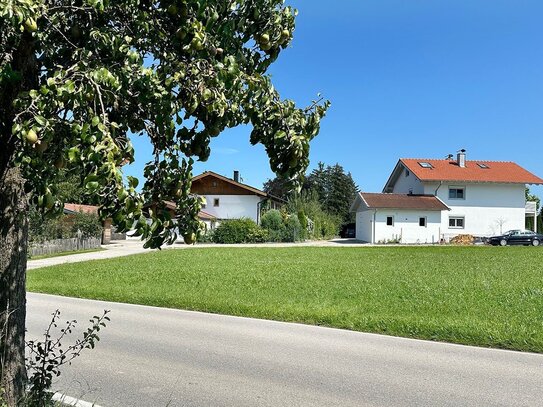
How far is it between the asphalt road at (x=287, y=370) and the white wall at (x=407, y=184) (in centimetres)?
4076

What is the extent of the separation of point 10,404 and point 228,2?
8.64ft

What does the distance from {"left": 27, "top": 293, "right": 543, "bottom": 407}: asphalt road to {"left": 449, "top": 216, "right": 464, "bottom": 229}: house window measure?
3989 centimetres

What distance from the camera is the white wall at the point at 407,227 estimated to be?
4244cm

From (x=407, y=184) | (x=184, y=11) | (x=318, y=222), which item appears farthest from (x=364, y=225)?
(x=184, y=11)

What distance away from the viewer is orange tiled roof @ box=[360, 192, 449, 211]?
1666 inches

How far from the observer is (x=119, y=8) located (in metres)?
2.43

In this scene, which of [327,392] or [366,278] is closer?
[327,392]

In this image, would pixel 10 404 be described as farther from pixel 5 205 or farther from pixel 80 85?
pixel 80 85

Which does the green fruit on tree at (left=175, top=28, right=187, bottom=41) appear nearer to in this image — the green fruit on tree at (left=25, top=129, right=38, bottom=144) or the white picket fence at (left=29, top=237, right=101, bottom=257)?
the green fruit on tree at (left=25, top=129, right=38, bottom=144)

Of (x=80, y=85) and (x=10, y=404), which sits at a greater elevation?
(x=80, y=85)

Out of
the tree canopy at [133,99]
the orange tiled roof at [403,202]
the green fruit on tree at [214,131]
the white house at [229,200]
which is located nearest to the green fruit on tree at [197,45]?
the tree canopy at [133,99]

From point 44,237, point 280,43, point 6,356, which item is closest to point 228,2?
point 280,43

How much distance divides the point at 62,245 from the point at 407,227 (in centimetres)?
2784

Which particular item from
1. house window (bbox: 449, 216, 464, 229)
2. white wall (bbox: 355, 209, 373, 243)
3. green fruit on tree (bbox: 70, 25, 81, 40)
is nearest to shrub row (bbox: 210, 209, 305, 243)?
white wall (bbox: 355, 209, 373, 243)
